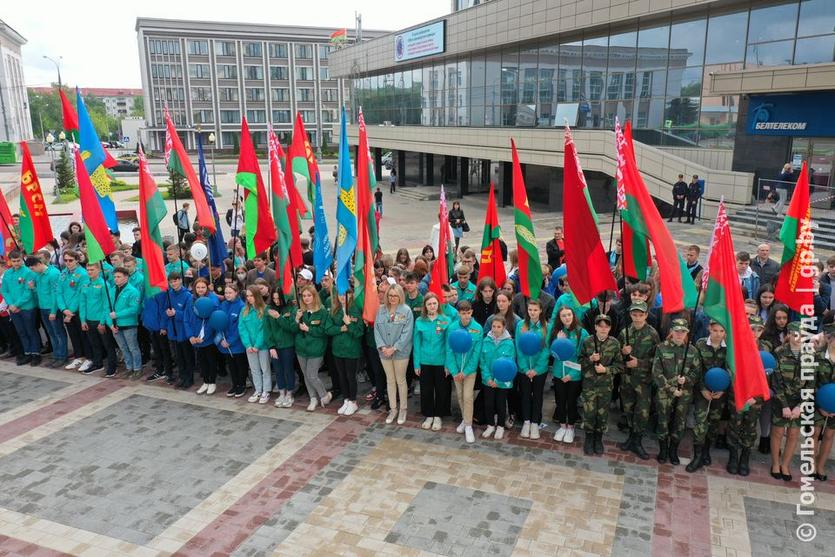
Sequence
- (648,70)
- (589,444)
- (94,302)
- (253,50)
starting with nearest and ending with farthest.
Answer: (589,444), (94,302), (648,70), (253,50)

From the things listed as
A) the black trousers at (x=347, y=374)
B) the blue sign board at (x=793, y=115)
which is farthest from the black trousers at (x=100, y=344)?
the blue sign board at (x=793, y=115)

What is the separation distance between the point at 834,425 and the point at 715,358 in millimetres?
1202

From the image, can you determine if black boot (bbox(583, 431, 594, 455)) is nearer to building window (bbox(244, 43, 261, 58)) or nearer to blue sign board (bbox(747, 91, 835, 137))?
blue sign board (bbox(747, 91, 835, 137))

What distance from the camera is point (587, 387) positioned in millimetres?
6594

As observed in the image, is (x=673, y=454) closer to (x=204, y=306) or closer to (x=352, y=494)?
(x=352, y=494)

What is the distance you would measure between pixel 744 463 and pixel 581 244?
2.75 m

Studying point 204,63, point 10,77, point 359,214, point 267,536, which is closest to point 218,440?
point 267,536

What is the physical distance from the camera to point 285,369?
26.9ft

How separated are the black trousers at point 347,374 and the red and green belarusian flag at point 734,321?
13.7ft

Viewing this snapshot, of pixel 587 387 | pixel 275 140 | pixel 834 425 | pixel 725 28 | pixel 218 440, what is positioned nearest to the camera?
pixel 834 425

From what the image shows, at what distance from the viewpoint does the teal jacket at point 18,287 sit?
9.49m

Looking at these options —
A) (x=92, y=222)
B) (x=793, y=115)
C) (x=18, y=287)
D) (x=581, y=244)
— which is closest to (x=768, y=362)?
(x=581, y=244)

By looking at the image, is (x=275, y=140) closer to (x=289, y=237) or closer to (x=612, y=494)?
(x=289, y=237)

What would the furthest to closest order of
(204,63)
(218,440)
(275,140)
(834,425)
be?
(204,63)
(275,140)
(218,440)
(834,425)
